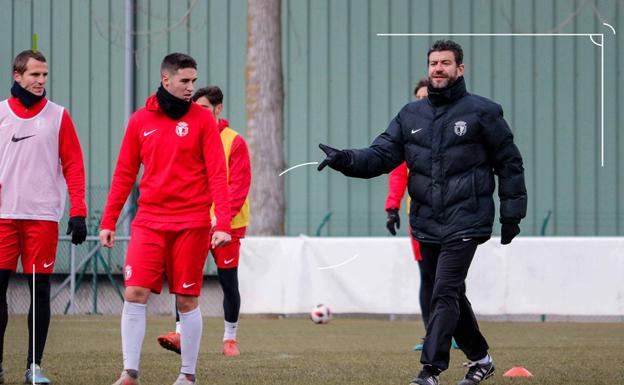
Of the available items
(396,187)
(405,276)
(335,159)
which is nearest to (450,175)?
(335,159)

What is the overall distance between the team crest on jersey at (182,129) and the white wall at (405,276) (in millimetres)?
8399

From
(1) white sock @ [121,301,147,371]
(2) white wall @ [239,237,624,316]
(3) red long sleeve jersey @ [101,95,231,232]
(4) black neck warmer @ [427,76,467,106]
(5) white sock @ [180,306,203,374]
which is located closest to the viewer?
(1) white sock @ [121,301,147,371]

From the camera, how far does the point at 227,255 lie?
1059 centimetres

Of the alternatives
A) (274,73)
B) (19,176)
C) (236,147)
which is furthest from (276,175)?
(19,176)

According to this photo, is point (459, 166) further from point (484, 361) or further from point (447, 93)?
point (484, 361)

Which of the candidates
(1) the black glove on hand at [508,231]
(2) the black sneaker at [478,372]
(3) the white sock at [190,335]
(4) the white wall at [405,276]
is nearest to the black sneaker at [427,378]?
(2) the black sneaker at [478,372]

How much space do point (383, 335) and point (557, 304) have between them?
2784 millimetres

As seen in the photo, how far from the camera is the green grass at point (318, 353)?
8.83m

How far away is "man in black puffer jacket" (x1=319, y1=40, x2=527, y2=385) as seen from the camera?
784 centimetres

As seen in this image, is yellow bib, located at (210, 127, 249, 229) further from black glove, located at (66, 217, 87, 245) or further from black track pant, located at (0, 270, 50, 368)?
black track pant, located at (0, 270, 50, 368)

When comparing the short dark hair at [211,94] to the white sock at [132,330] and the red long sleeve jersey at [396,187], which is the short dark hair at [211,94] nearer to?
the red long sleeve jersey at [396,187]

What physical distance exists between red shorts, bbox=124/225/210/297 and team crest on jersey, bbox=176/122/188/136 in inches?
22.4

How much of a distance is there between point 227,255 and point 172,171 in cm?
310

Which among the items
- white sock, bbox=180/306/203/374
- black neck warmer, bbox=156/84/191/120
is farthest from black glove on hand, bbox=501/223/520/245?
black neck warmer, bbox=156/84/191/120
